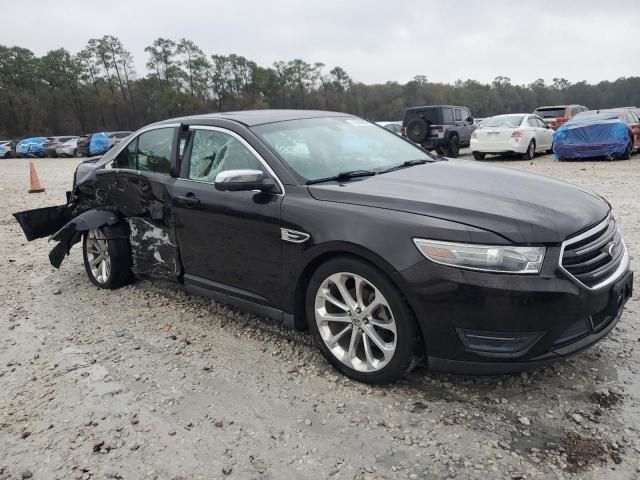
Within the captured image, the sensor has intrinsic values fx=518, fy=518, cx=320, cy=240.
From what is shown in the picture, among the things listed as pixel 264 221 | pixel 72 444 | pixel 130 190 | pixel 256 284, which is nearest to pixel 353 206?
pixel 264 221

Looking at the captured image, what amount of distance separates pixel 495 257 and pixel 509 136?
13769 millimetres

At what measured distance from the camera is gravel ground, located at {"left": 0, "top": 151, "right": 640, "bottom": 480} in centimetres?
245

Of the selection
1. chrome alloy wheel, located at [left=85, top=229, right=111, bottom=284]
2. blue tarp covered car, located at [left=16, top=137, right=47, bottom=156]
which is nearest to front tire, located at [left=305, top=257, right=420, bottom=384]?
chrome alloy wheel, located at [left=85, top=229, right=111, bottom=284]

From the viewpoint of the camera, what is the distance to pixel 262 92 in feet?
261

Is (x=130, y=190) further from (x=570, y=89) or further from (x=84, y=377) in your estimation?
(x=570, y=89)

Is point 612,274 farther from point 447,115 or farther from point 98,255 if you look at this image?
point 447,115

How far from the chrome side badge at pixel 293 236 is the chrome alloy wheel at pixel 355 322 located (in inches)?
11.2

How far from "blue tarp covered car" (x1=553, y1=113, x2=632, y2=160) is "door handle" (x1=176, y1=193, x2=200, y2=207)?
44.0 ft

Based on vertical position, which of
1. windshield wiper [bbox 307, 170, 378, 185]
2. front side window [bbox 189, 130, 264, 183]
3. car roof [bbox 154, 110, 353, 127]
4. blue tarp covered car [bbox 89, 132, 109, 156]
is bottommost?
blue tarp covered car [bbox 89, 132, 109, 156]

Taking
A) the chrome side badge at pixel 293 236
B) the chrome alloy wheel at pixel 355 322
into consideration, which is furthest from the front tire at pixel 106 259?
the chrome alloy wheel at pixel 355 322

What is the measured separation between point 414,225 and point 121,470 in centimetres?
189

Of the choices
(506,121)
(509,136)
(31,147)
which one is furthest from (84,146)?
(509,136)

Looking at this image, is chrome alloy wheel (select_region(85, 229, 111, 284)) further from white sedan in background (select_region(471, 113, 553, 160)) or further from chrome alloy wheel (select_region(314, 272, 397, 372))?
white sedan in background (select_region(471, 113, 553, 160))

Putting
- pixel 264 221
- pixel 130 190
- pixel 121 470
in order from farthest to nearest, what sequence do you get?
pixel 130 190 → pixel 264 221 → pixel 121 470
